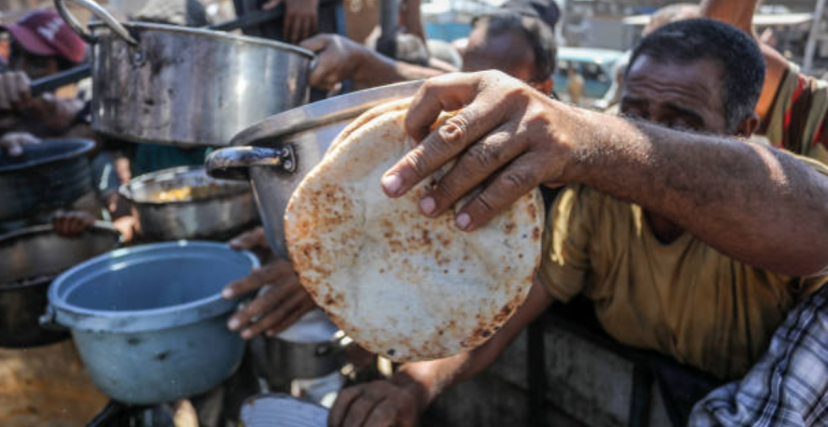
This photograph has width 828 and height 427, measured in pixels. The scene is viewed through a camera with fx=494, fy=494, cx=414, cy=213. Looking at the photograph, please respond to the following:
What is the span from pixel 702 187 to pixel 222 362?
175 centimetres

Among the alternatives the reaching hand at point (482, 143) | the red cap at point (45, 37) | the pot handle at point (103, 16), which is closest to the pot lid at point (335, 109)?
the reaching hand at point (482, 143)

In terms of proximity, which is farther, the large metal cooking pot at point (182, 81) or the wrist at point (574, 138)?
the large metal cooking pot at point (182, 81)

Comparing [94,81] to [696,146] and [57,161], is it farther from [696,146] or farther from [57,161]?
[696,146]

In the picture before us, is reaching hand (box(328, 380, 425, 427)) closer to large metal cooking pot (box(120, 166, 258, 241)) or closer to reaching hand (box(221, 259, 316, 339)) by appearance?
reaching hand (box(221, 259, 316, 339))

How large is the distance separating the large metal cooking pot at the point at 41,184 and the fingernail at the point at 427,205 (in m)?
2.50

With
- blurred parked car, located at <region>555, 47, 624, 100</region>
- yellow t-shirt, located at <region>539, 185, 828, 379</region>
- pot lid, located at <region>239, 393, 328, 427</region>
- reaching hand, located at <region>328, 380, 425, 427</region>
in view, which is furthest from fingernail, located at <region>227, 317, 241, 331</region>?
blurred parked car, located at <region>555, 47, 624, 100</region>

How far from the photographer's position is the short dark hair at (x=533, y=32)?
2.98 metres

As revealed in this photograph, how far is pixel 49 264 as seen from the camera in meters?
2.88

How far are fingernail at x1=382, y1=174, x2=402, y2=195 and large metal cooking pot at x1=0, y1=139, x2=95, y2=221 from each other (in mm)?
2497

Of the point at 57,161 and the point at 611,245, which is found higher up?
the point at 57,161

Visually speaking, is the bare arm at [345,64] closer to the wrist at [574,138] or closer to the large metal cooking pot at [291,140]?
the large metal cooking pot at [291,140]

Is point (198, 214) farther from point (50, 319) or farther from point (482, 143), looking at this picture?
point (482, 143)

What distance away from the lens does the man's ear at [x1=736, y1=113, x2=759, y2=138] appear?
6.54ft

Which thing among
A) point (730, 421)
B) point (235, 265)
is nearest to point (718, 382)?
point (730, 421)
